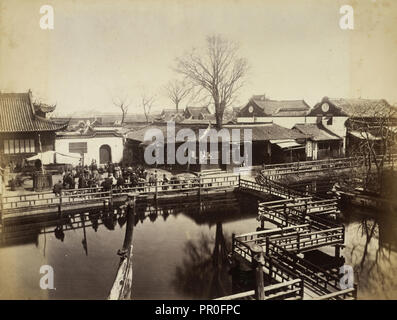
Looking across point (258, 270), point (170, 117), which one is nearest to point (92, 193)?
point (258, 270)

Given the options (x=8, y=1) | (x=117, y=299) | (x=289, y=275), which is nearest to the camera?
(x=117, y=299)

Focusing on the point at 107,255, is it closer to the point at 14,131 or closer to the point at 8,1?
the point at 8,1

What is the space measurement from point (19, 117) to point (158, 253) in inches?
515

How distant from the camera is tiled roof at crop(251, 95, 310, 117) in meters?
34.2

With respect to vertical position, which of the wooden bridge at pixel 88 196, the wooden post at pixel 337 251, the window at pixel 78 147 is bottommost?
the wooden post at pixel 337 251

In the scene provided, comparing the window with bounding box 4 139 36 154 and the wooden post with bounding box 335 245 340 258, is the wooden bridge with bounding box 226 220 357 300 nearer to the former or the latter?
the wooden post with bounding box 335 245 340 258

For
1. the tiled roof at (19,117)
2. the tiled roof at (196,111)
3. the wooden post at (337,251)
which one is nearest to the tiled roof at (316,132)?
the wooden post at (337,251)

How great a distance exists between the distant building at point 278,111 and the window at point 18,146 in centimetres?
2124

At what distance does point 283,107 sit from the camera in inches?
1403

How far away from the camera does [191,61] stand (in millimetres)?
13172

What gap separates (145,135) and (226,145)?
22.8ft

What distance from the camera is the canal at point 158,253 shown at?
957cm

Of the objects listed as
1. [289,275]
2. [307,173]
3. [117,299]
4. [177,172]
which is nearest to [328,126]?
[307,173]

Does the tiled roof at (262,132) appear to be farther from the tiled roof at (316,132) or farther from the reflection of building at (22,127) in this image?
the reflection of building at (22,127)
